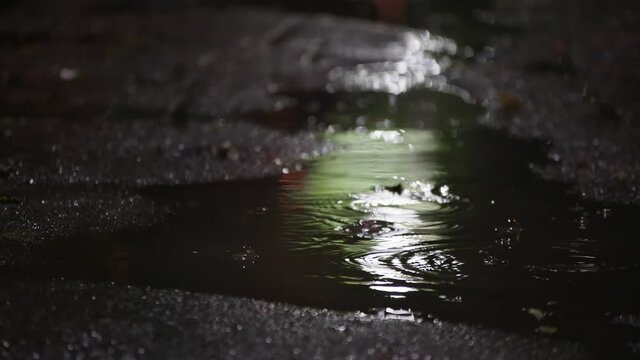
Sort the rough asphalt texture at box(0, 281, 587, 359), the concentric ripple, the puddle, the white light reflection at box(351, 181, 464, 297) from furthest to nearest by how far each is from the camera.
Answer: the concentric ripple < the white light reflection at box(351, 181, 464, 297) < the puddle < the rough asphalt texture at box(0, 281, 587, 359)

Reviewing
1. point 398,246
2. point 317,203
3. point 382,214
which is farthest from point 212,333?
point 317,203

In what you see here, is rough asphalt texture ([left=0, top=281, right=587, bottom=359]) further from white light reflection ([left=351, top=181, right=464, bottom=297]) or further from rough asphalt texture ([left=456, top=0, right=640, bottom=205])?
rough asphalt texture ([left=456, top=0, right=640, bottom=205])

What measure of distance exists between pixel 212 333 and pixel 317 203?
2.49 m

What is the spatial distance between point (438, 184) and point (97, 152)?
261cm

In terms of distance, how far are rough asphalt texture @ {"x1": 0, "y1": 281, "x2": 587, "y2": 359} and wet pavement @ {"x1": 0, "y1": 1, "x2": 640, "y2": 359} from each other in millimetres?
14

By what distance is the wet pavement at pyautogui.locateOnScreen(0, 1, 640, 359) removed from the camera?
4941mm

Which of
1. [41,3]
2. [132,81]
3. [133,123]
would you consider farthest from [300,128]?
[41,3]

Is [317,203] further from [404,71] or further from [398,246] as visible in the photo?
[404,71]

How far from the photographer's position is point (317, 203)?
283 inches

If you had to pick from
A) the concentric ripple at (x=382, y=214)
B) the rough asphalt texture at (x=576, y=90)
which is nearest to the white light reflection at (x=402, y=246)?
the concentric ripple at (x=382, y=214)

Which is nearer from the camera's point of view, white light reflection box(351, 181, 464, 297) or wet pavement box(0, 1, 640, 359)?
wet pavement box(0, 1, 640, 359)

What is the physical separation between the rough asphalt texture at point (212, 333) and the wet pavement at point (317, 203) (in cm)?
1

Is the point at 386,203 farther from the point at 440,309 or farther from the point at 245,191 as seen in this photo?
the point at 440,309

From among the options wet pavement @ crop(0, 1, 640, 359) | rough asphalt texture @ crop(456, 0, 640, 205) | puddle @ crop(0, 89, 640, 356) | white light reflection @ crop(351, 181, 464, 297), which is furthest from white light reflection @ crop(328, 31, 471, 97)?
white light reflection @ crop(351, 181, 464, 297)
